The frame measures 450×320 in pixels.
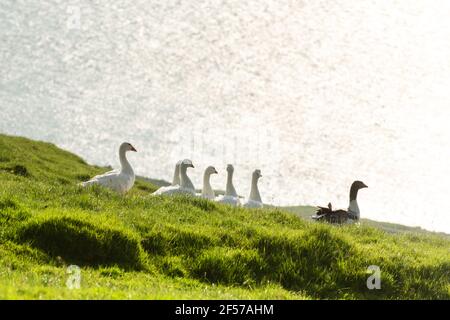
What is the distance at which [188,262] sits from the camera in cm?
1576

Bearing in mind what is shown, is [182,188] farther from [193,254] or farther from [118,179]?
[193,254]

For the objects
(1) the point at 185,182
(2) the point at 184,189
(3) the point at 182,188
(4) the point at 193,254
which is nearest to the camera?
(4) the point at 193,254

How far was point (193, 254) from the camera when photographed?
16.1m

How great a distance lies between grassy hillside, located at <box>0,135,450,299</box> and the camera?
14.6 metres

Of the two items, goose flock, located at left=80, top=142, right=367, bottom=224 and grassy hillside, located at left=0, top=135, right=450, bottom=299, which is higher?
goose flock, located at left=80, top=142, right=367, bottom=224

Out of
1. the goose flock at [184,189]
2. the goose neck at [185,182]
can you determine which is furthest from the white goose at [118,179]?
the goose neck at [185,182]

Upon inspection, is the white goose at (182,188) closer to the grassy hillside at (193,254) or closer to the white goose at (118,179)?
the white goose at (118,179)

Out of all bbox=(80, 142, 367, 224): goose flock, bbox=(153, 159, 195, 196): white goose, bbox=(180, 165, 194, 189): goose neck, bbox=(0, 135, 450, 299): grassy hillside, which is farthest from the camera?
bbox=(180, 165, 194, 189): goose neck

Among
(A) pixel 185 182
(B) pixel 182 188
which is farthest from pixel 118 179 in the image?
(A) pixel 185 182

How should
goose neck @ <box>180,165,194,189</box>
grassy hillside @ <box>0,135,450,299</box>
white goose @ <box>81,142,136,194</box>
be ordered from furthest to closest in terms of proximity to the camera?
goose neck @ <box>180,165,194,189</box> < white goose @ <box>81,142,136,194</box> < grassy hillside @ <box>0,135,450,299</box>

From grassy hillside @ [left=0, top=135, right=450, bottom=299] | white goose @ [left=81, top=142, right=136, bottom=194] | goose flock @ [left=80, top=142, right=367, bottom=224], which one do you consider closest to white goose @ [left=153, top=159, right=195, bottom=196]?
goose flock @ [left=80, top=142, right=367, bottom=224]

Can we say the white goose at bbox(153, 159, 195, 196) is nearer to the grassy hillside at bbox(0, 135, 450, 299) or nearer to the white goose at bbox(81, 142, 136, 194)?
the white goose at bbox(81, 142, 136, 194)
